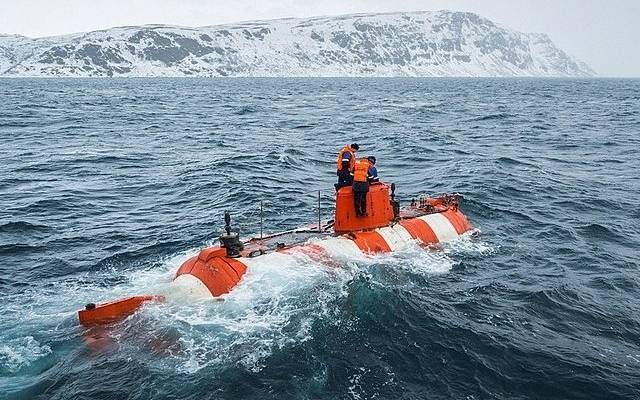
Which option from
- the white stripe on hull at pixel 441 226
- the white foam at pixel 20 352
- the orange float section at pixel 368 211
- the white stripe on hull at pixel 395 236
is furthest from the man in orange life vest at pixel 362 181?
the white foam at pixel 20 352

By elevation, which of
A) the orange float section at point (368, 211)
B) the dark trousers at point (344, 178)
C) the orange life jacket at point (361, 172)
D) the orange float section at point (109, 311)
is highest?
the orange life jacket at point (361, 172)

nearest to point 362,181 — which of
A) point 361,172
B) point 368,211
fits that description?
point 361,172

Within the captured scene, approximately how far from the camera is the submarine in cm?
1463

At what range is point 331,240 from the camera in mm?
17688

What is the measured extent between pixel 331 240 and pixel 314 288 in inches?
105

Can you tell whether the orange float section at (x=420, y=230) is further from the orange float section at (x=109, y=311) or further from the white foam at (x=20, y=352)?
the white foam at (x=20, y=352)

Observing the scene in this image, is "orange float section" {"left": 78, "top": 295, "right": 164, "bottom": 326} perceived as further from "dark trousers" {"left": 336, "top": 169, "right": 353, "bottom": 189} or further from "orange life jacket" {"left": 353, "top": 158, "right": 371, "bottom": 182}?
"dark trousers" {"left": 336, "top": 169, "right": 353, "bottom": 189}

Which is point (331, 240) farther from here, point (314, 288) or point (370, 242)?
point (314, 288)

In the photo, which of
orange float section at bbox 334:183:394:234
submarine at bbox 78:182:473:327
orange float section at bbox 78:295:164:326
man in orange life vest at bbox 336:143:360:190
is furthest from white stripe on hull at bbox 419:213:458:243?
orange float section at bbox 78:295:164:326

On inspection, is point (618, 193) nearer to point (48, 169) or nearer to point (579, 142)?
point (579, 142)

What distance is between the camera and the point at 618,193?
1075 inches

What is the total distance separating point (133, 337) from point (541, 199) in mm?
20483

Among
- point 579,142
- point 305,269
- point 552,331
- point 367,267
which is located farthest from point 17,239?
point 579,142

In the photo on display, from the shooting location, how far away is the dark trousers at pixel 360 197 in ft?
57.5
